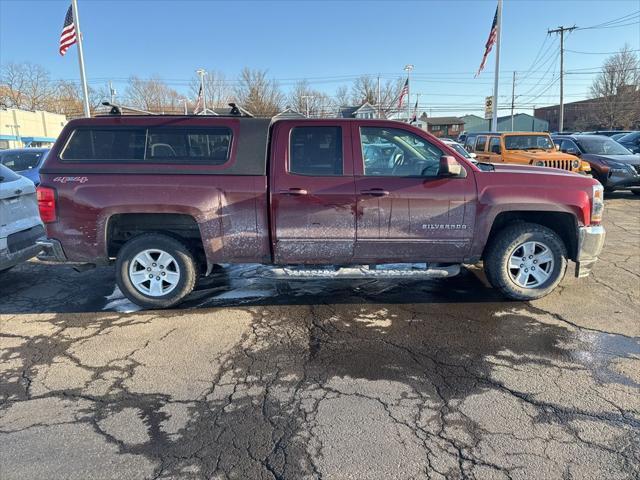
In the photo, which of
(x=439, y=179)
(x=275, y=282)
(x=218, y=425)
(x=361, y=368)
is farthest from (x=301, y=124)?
(x=218, y=425)

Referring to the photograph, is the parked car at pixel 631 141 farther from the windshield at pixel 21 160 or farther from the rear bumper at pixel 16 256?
the windshield at pixel 21 160

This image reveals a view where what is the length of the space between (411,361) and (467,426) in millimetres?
869

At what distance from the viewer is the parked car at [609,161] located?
11.9 m

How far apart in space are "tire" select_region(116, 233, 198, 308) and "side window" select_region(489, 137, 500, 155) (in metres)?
10.7

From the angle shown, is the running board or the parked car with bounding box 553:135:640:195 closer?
the running board

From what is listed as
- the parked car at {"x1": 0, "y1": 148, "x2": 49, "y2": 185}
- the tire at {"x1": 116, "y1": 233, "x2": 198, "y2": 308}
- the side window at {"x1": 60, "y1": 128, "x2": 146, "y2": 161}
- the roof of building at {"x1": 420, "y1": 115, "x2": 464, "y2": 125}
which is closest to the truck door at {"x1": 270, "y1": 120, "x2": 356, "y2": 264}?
the tire at {"x1": 116, "y1": 233, "x2": 198, "y2": 308}

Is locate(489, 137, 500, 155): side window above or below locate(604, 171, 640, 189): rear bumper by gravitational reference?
above

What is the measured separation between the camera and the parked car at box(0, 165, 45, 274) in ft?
16.6

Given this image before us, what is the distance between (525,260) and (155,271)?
4.02 m

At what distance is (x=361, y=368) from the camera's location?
339 cm

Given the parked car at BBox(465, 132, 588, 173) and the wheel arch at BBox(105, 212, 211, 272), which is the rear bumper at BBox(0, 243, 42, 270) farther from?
the parked car at BBox(465, 132, 588, 173)

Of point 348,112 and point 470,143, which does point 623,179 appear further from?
point 348,112

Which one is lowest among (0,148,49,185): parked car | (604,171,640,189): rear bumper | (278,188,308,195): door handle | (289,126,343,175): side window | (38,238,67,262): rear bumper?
(38,238,67,262): rear bumper

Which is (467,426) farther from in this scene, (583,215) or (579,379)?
(583,215)
